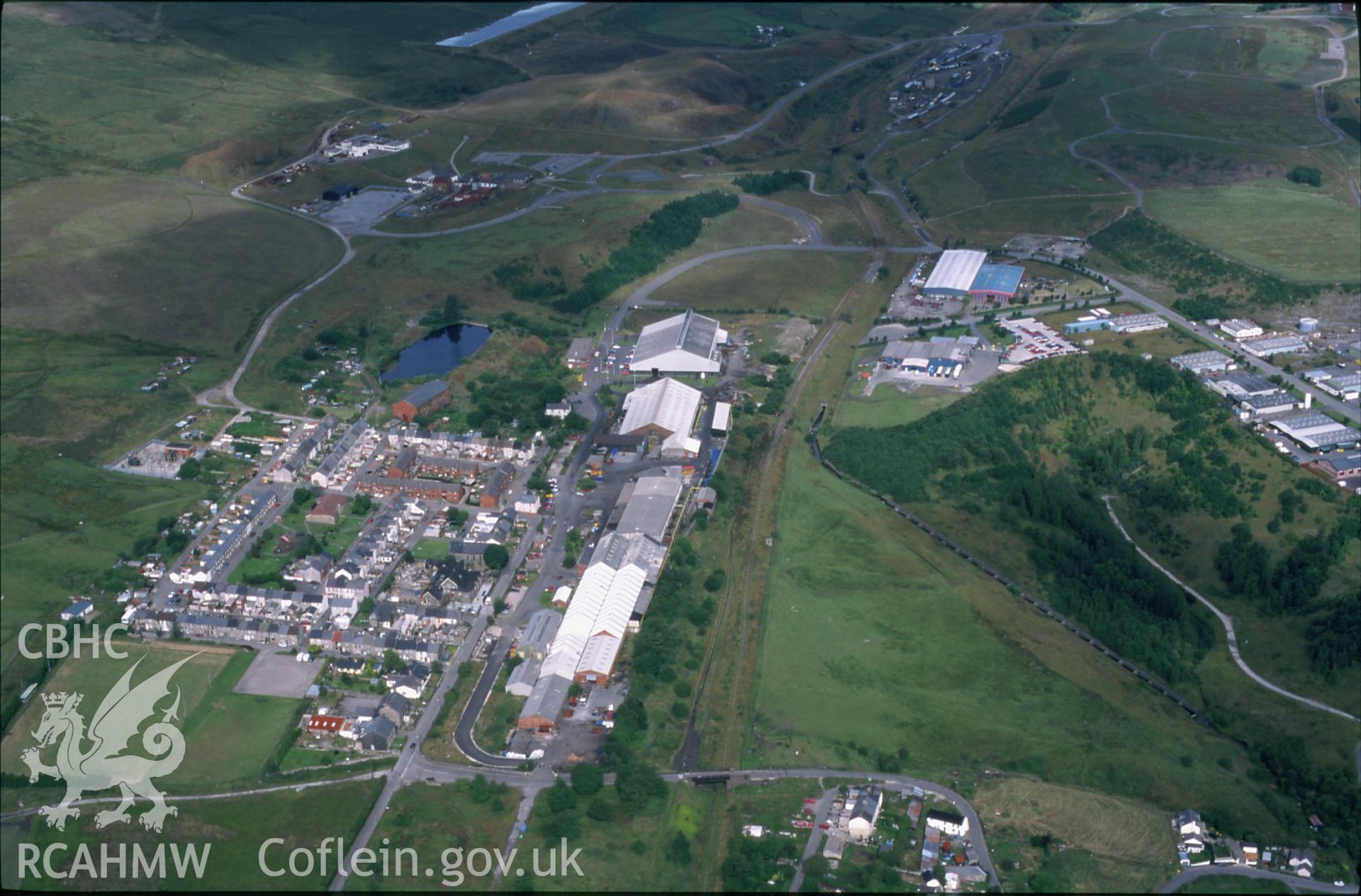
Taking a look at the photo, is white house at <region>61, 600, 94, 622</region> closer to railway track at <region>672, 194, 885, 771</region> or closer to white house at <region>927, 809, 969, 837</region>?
railway track at <region>672, 194, 885, 771</region>

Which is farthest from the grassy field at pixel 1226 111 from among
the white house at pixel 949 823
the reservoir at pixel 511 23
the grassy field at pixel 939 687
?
the white house at pixel 949 823

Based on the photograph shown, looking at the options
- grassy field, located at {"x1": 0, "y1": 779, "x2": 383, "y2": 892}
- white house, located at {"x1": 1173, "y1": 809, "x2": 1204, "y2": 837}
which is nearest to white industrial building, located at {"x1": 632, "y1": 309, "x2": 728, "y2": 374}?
grassy field, located at {"x1": 0, "y1": 779, "x2": 383, "y2": 892}

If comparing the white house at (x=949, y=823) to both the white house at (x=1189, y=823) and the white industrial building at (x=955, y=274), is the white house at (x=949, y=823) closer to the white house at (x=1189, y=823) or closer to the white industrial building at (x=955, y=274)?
the white house at (x=1189, y=823)

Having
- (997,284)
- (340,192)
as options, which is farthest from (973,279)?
(340,192)

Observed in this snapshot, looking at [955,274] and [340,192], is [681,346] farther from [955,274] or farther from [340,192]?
[340,192]

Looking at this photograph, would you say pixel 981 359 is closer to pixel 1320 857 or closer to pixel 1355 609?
pixel 1355 609

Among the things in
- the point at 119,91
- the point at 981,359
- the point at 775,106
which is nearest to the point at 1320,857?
the point at 981,359
